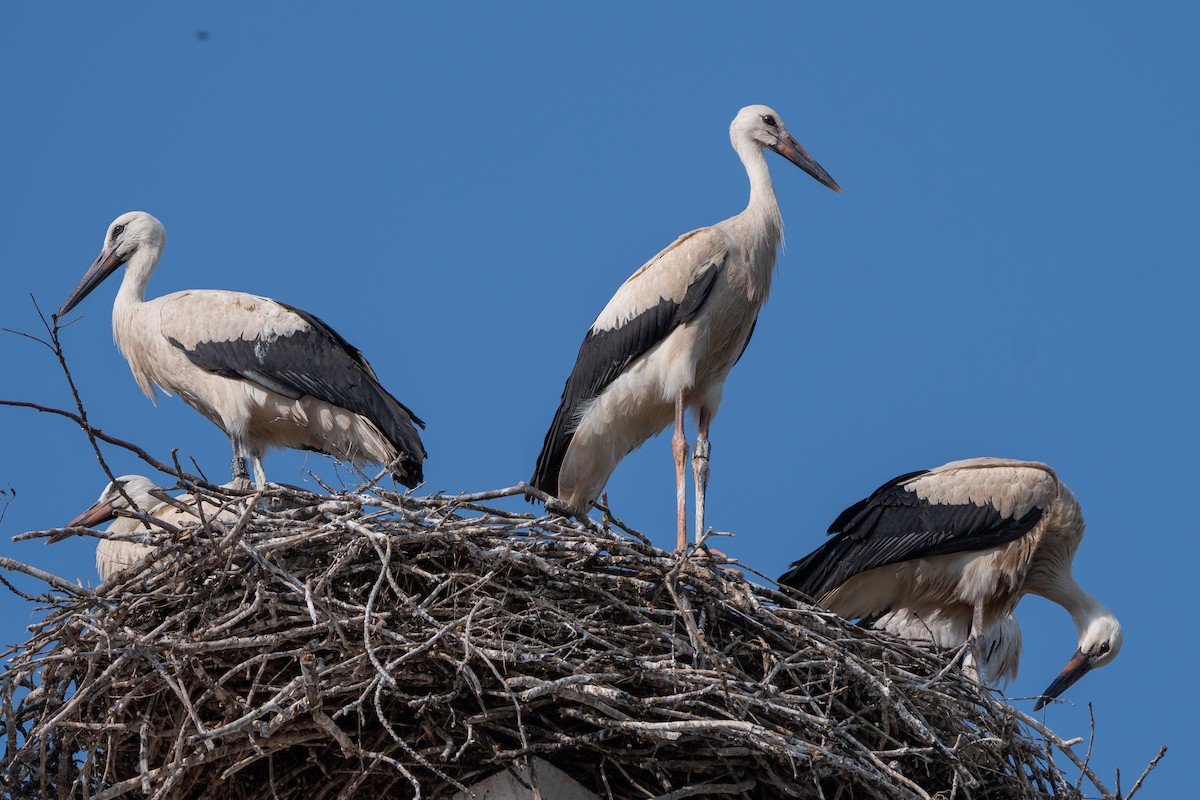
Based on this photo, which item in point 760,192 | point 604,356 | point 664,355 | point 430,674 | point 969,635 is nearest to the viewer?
point 430,674

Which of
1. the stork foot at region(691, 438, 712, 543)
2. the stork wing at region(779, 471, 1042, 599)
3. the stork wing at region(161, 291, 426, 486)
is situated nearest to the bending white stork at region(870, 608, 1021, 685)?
the stork wing at region(779, 471, 1042, 599)

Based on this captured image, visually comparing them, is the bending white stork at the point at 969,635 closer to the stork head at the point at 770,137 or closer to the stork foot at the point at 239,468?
the stork head at the point at 770,137

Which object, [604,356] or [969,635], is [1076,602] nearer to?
[969,635]

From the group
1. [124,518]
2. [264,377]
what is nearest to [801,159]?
[264,377]

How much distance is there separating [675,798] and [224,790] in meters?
1.44

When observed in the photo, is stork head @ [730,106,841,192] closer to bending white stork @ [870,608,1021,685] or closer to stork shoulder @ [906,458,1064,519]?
stork shoulder @ [906,458,1064,519]

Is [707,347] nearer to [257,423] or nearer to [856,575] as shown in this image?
[856,575]

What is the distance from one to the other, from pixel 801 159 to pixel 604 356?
5.52 ft

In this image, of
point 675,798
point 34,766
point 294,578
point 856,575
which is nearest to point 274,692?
point 294,578

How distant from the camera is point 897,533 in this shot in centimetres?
916

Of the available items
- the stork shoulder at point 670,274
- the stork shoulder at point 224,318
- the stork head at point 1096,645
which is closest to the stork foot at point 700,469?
the stork shoulder at point 670,274

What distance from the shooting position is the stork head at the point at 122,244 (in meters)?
10.1

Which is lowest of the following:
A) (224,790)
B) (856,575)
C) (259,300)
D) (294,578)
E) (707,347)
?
(224,790)

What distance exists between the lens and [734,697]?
5.78 meters
